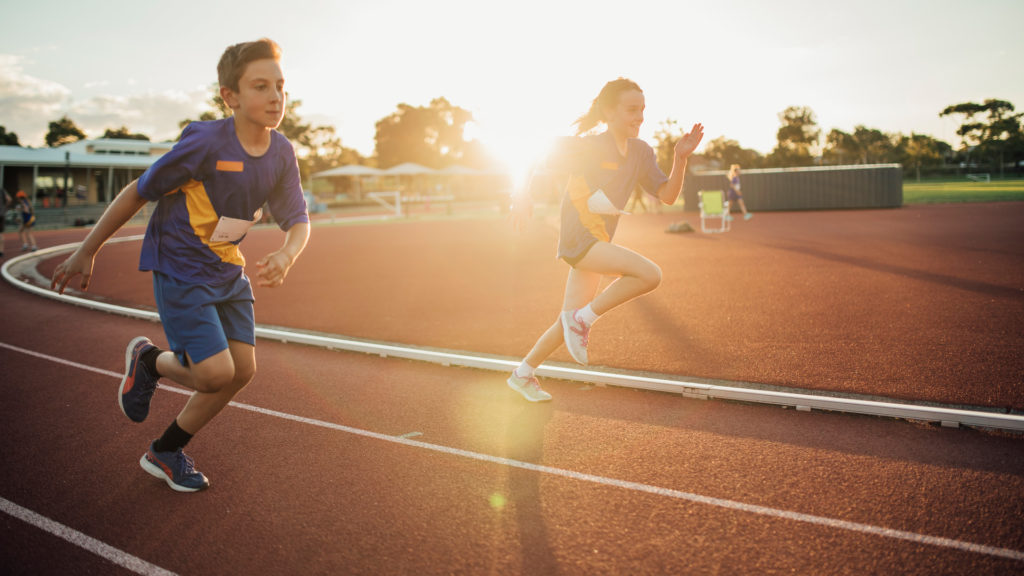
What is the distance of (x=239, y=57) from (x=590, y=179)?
2212 millimetres

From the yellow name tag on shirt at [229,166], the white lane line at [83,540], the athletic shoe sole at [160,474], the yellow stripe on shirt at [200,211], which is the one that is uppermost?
the yellow name tag on shirt at [229,166]

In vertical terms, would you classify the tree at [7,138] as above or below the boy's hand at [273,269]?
above

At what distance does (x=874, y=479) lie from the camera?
3266 mm

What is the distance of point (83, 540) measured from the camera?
2.99 m

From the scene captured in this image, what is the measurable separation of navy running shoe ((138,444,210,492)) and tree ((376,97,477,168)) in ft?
300

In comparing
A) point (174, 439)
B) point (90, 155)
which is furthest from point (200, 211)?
point (90, 155)

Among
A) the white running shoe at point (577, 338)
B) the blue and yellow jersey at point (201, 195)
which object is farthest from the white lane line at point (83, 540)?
the white running shoe at point (577, 338)

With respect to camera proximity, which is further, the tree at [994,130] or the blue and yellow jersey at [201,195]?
the tree at [994,130]

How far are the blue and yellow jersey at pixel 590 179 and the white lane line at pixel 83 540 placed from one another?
2911 millimetres

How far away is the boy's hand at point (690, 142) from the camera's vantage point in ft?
13.0

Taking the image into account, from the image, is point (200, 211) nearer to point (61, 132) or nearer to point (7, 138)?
point (7, 138)

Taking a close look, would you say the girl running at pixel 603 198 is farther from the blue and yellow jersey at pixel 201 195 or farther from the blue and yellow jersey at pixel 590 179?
the blue and yellow jersey at pixel 201 195

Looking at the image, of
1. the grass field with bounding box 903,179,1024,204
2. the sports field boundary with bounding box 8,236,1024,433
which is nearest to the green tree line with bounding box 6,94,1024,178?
the grass field with bounding box 903,179,1024,204

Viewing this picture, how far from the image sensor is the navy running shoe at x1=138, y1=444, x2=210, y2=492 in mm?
3461
